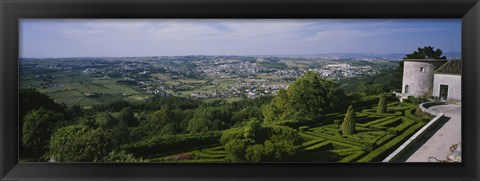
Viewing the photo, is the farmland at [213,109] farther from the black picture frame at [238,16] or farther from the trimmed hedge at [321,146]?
the black picture frame at [238,16]

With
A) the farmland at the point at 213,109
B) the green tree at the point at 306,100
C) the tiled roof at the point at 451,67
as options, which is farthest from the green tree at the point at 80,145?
the tiled roof at the point at 451,67

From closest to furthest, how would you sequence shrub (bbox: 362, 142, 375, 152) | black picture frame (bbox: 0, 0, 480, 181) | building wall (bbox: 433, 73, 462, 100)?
black picture frame (bbox: 0, 0, 480, 181), building wall (bbox: 433, 73, 462, 100), shrub (bbox: 362, 142, 375, 152)

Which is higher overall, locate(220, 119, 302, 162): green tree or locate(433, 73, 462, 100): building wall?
locate(433, 73, 462, 100): building wall

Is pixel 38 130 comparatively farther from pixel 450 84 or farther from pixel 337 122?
pixel 450 84

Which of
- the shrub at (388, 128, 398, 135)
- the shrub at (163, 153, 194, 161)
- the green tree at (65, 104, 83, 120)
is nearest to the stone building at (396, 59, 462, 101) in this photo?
the shrub at (388, 128, 398, 135)

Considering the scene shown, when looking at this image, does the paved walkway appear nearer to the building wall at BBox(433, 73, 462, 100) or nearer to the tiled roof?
the building wall at BBox(433, 73, 462, 100)

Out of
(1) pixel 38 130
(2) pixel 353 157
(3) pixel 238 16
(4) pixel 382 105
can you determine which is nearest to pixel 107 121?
(1) pixel 38 130
